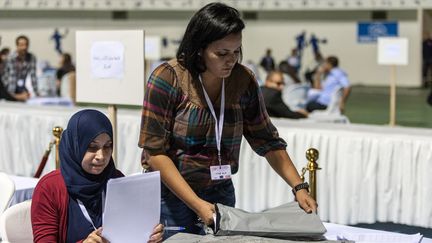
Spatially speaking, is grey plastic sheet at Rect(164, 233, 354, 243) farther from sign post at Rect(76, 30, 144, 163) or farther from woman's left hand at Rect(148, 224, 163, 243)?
sign post at Rect(76, 30, 144, 163)

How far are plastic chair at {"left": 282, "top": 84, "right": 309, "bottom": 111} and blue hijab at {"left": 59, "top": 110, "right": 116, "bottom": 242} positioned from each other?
9667 mm

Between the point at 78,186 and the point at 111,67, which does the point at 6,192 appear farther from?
the point at 78,186

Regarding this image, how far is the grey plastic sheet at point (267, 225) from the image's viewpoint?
2.61 metres

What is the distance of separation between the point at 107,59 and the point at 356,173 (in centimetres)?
267

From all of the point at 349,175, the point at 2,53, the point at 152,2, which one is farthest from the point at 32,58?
the point at 152,2

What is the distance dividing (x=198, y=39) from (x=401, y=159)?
12.3 ft

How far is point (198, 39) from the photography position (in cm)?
276

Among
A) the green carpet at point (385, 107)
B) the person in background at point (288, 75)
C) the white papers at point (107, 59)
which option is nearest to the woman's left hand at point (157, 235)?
the white papers at point (107, 59)

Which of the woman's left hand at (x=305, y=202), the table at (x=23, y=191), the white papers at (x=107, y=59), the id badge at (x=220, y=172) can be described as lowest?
the table at (x=23, y=191)

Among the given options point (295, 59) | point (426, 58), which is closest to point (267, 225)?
point (295, 59)

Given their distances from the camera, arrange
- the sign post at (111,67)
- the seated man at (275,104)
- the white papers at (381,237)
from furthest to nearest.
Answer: the seated man at (275,104) < the sign post at (111,67) < the white papers at (381,237)

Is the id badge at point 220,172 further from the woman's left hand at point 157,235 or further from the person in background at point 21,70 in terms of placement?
the person in background at point 21,70

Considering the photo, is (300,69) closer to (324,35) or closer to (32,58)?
(324,35)

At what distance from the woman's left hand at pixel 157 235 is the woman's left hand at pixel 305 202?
1.58 ft
